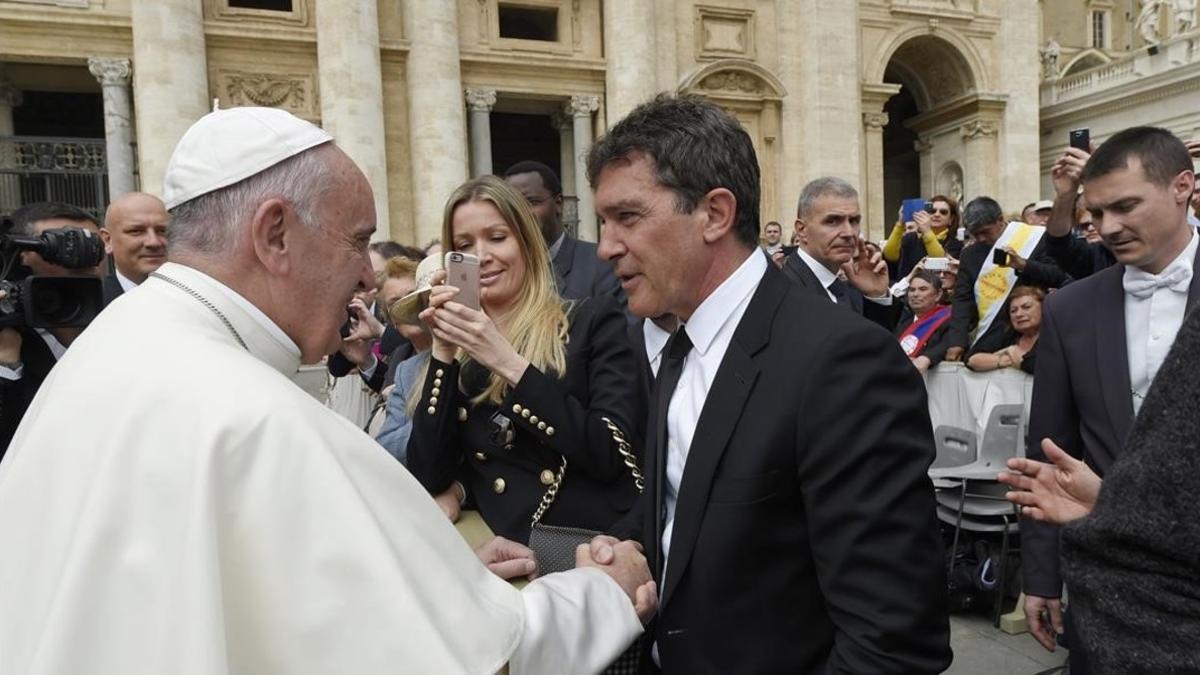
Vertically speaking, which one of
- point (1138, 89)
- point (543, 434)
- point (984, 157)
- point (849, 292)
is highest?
point (1138, 89)

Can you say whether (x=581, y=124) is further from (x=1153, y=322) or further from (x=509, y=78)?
(x=1153, y=322)

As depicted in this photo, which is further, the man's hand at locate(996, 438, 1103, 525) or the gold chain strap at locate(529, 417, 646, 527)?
the gold chain strap at locate(529, 417, 646, 527)

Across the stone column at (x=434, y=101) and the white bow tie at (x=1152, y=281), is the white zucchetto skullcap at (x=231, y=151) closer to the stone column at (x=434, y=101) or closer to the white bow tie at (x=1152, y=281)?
the white bow tie at (x=1152, y=281)

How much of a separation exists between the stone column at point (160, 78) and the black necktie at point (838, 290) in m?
15.4

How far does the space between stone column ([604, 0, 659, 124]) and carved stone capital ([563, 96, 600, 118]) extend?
2.70 ft

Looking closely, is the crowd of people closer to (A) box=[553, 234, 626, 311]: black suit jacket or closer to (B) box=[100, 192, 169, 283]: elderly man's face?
(A) box=[553, 234, 626, 311]: black suit jacket

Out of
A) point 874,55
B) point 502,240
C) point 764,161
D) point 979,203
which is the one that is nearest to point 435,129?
point 764,161

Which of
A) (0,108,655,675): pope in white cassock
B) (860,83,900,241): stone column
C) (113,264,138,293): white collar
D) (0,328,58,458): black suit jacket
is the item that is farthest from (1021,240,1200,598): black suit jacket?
(860,83,900,241): stone column

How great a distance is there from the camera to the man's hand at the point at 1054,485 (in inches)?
77.4

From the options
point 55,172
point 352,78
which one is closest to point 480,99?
point 352,78

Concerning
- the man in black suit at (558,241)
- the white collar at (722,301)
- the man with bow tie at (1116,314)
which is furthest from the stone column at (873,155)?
the white collar at (722,301)

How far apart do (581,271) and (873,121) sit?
20077 millimetres

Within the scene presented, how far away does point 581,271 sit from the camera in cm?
499

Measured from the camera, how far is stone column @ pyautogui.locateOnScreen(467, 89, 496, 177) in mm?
19920
